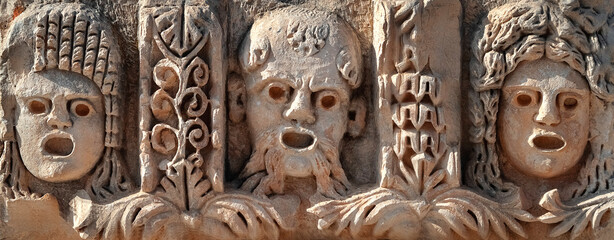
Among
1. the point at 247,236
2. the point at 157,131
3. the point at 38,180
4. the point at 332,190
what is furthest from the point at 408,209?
the point at 38,180

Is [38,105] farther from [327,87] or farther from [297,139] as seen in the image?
[327,87]

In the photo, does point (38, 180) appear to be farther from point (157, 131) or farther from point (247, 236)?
point (247, 236)

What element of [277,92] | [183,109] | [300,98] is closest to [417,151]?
[300,98]

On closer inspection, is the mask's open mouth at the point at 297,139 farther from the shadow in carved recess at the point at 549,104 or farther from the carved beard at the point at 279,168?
the shadow in carved recess at the point at 549,104

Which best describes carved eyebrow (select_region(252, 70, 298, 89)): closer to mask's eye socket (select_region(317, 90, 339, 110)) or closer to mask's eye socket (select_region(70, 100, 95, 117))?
mask's eye socket (select_region(317, 90, 339, 110))

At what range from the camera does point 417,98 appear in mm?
4410

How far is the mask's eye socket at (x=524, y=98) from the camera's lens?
14.5 feet

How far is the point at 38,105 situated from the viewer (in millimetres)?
4539

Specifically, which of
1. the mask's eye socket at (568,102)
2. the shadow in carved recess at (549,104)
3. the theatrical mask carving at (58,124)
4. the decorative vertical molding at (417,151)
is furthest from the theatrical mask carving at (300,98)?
the mask's eye socket at (568,102)

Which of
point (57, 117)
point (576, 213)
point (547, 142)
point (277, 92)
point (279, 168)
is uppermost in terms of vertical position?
Answer: point (277, 92)

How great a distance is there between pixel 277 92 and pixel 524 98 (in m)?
1.00

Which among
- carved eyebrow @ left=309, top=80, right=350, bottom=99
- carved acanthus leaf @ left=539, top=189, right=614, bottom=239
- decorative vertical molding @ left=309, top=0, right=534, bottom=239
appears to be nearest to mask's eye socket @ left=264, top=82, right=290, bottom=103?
carved eyebrow @ left=309, top=80, right=350, bottom=99

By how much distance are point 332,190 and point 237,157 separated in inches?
17.2

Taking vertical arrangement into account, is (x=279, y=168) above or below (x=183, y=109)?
below
